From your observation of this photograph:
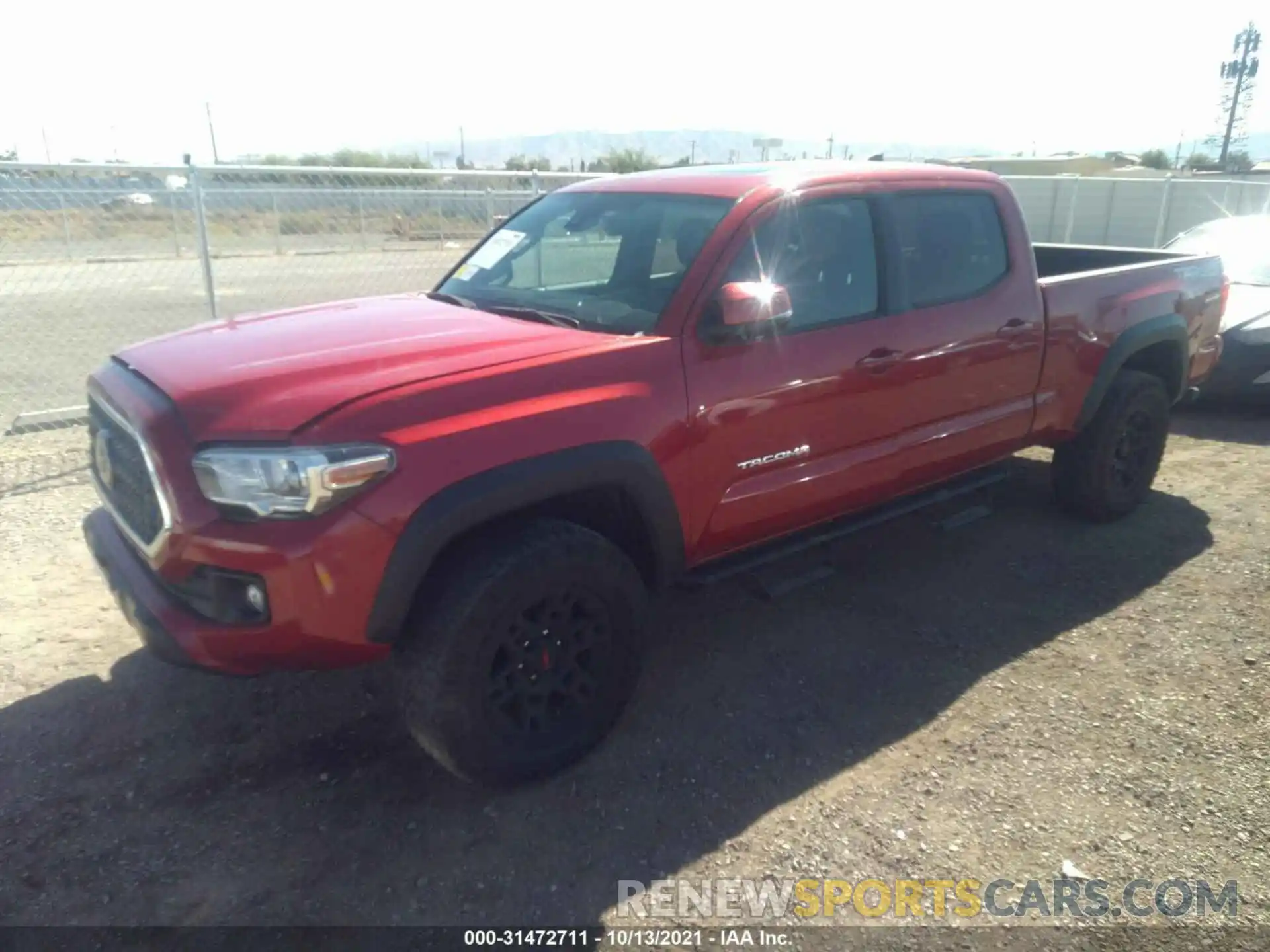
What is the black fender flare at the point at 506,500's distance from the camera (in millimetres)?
2666

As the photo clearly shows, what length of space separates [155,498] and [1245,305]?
8046 mm

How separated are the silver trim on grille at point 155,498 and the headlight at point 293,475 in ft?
0.68

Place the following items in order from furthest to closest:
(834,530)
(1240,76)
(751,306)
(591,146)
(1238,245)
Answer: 1. (591,146)
2. (1240,76)
3. (1238,245)
4. (834,530)
5. (751,306)

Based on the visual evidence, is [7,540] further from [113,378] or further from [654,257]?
[654,257]

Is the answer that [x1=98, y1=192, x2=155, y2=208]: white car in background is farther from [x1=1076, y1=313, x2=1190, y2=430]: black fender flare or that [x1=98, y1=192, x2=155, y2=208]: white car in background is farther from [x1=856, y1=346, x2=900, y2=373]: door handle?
[x1=1076, y1=313, x2=1190, y2=430]: black fender flare

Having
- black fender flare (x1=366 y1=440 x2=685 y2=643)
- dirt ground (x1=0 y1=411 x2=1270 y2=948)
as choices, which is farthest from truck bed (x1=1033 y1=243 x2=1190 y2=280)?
black fender flare (x1=366 y1=440 x2=685 y2=643)

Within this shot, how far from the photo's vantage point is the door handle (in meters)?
3.77

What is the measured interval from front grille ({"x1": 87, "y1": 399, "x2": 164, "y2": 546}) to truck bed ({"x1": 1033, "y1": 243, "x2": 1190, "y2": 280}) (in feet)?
16.2

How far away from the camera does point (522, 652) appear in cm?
301

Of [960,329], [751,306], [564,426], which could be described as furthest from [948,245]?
[564,426]

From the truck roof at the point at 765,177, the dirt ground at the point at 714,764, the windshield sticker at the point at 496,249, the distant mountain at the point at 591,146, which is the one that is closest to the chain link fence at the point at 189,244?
the windshield sticker at the point at 496,249

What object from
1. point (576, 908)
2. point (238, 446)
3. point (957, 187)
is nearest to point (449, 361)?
point (238, 446)

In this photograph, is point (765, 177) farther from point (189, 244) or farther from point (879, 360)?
point (189, 244)

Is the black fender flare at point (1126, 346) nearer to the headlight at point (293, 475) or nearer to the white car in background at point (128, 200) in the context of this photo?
the headlight at point (293, 475)
